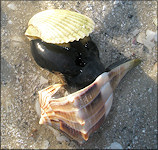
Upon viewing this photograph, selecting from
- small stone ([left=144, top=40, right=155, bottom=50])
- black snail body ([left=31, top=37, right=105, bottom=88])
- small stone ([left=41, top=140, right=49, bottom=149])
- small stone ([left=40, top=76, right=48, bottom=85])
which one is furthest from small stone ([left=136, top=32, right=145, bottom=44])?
small stone ([left=41, top=140, right=49, bottom=149])

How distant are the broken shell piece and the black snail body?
0.67 feet

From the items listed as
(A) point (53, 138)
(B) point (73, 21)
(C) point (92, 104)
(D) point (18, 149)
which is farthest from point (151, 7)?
(D) point (18, 149)

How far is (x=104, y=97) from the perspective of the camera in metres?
2.27

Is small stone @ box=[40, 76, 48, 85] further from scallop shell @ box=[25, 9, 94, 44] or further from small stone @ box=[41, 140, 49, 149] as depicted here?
small stone @ box=[41, 140, 49, 149]

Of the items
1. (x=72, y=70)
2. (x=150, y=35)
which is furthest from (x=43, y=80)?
(x=150, y=35)

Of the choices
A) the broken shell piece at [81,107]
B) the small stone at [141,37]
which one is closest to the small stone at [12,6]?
the broken shell piece at [81,107]

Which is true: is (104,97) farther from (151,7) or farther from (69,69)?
(151,7)

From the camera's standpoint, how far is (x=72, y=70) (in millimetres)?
2322

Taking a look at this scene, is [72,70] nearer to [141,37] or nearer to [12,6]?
[141,37]

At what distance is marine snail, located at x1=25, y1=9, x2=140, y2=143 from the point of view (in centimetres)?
211

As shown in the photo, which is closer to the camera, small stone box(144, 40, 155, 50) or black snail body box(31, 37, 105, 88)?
black snail body box(31, 37, 105, 88)

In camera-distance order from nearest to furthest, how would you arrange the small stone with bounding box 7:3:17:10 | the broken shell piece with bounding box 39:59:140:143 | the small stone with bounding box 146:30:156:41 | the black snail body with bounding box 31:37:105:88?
the broken shell piece with bounding box 39:59:140:143, the black snail body with bounding box 31:37:105:88, the small stone with bounding box 146:30:156:41, the small stone with bounding box 7:3:17:10

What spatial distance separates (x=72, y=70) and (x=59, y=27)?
531mm

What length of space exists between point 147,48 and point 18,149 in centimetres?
237
